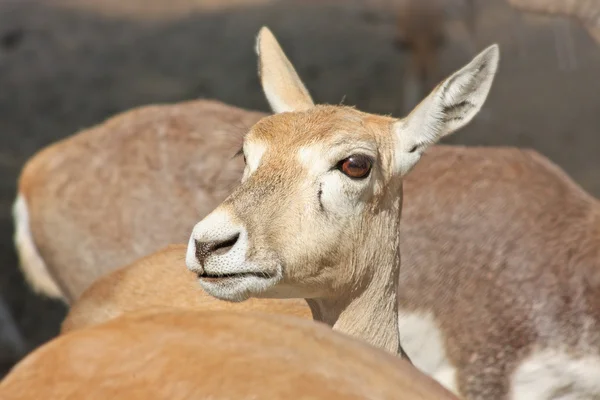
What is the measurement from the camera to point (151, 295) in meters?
3.54

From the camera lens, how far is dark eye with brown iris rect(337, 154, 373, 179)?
2.93 m

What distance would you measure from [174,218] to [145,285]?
3.11 feet

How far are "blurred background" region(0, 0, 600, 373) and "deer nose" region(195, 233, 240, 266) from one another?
516cm

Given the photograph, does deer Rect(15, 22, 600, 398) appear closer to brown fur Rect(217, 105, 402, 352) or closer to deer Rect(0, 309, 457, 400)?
brown fur Rect(217, 105, 402, 352)

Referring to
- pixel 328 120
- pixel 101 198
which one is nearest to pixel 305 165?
pixel 328 120

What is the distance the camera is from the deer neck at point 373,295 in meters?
3.07

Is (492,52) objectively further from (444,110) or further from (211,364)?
(211,364)

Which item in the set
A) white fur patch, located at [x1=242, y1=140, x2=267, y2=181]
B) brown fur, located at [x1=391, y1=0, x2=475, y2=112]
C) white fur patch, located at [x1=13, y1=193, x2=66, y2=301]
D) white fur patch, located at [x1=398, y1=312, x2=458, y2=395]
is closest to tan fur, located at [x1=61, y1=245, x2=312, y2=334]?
white fur patch, located at [x1=242, y1=140, x2=267, y2=181]

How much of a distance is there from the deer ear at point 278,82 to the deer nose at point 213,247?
93 centimetres

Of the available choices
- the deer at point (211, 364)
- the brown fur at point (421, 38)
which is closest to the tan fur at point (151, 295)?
the deer at point (211, 364)

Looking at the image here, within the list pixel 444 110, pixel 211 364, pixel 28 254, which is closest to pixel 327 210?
pixel 444 110

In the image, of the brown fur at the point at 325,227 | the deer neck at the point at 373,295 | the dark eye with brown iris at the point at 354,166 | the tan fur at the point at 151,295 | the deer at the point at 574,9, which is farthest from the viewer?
the deer at the point at 574,9

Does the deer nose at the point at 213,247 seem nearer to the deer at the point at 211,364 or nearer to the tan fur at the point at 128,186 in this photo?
the deer at the point at 211,364

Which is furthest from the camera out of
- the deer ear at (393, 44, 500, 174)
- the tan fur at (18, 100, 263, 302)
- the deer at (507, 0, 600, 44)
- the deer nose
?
the deer at (507, 0, 600, 44)
